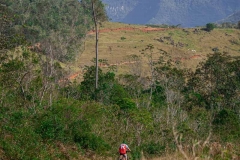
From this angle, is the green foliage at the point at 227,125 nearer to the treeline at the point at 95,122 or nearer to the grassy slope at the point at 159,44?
the treeline at the point at 95,122

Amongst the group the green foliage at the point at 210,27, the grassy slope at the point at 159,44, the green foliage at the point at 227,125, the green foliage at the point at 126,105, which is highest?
the green foliage at the point at 210,27

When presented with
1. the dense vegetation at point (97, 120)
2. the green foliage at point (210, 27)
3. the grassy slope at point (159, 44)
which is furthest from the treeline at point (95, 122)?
the green foliage at point (210, 27)

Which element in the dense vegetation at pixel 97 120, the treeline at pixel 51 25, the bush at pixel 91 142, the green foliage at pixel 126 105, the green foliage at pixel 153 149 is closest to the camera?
the dense vegetation at pixel 97 120

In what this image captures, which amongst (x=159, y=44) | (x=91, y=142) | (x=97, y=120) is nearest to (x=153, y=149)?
(x=97, y=120)

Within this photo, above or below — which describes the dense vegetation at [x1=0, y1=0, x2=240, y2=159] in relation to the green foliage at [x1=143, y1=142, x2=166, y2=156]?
above

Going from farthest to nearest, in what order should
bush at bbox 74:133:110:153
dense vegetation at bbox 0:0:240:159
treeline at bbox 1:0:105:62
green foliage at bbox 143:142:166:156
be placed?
treeline at bbox 1:0:105:62
green foliage at bbox 143:142:166:156
bush at bbox 74:133:110:153
dense vegetation at bbox 0:0:240:159

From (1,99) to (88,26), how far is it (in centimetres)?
4901

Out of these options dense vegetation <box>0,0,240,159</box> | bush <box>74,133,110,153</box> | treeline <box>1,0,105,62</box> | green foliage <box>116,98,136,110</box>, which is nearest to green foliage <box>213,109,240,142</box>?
dense vegetation <box>0,0,240,159</box>

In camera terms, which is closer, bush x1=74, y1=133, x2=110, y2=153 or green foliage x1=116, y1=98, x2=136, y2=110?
bush x1=74, y1=133, x2=110, y2=153

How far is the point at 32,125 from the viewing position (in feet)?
44.0

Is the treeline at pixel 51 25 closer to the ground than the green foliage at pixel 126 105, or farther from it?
farther from it

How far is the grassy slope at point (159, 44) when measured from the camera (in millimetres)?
58375

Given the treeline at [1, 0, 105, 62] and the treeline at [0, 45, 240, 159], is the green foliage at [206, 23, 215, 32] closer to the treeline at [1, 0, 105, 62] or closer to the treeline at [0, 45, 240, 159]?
the treeline at [1, 0, 105, 62]

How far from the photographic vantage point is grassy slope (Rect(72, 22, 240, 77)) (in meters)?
58.4
